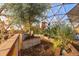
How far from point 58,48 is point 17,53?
0.34 metres

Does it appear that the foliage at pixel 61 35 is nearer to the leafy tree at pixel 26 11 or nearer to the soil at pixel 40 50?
the soil at pixel 40 50

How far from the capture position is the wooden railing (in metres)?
1.36

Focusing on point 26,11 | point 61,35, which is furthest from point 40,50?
point 26,11

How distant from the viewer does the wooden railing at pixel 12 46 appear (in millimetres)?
1364

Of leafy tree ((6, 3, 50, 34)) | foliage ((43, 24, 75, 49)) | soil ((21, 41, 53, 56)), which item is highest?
leafy tree ((6, 3, 50, 34))

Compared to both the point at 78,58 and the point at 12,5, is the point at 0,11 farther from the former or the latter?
the point at 78,58

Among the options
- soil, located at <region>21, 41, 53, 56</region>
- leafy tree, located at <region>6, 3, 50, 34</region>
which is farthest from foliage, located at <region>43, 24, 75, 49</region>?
leafy tree, located at <region>6, 3, 50, 34</region>

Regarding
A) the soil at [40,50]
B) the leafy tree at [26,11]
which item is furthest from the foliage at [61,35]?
the leafy tree at [26,11]

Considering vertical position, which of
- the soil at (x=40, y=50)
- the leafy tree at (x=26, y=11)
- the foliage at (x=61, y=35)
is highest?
the leafy tree at (x=26, y=11)

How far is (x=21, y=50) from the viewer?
1372 millimetres

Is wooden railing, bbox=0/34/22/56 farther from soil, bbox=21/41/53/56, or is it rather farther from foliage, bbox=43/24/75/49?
foliage, bbox=43/24/75/49

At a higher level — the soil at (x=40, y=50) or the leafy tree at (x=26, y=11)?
the leafy tree at (x=26, y=11)

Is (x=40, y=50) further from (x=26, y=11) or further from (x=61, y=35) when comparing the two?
(x=26, y=11)

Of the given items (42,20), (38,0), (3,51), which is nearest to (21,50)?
(3,51)
